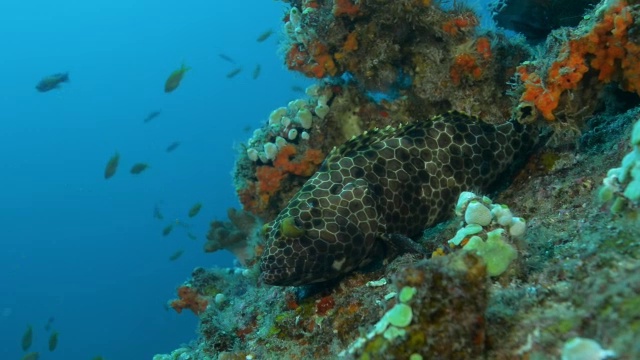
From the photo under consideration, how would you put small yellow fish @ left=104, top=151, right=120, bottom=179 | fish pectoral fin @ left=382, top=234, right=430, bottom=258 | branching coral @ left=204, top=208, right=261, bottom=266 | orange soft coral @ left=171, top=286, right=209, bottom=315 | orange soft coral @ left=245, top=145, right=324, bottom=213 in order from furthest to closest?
small yellow fish @ left=104, top=151, right=120, bottom=179 < branching coral @ left=204, top=208, right=261, bottom=266 < orange soft coral @ left=171, top=286, right=209, bottom=315 < orange soft coral @ left=245, top=145, right=324, bottom=213 < fish pectoral fin @ left=382, top=234, right=430, bottom=258

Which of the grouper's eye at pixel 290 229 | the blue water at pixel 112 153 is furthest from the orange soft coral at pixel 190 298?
the blue water at pixel 112 153

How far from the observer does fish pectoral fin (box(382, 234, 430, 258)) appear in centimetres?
480

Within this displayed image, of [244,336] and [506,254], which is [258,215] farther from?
[506,254]

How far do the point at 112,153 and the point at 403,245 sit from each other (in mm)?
132844

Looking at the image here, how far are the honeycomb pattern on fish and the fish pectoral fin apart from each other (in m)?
0.09

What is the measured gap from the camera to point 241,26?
165125 mm

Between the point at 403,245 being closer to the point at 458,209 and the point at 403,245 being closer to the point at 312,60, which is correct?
the point at 458,209

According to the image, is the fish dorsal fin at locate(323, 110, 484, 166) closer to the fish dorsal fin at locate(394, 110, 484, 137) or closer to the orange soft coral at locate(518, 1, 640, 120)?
the fish dorsal fin at locate(394, 110, 484, 137)

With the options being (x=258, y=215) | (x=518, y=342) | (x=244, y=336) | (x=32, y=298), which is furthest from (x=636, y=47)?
(x=32, y=298)

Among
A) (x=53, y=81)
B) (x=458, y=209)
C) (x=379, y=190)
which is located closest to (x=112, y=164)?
(x=53, y=81)

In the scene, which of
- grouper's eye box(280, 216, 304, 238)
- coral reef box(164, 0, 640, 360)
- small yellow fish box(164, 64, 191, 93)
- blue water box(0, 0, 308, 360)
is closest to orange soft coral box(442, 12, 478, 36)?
coral reef box(164, 0, 640, 360)

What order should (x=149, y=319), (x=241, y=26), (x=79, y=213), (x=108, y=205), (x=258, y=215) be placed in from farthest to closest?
(x=241, y=26) < (x=108, y=205) < (x=79, y=213) < (x=149, y=319) < (x=258, y=215)

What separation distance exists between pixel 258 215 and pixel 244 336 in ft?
11.6

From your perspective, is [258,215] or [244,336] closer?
[244,336]
